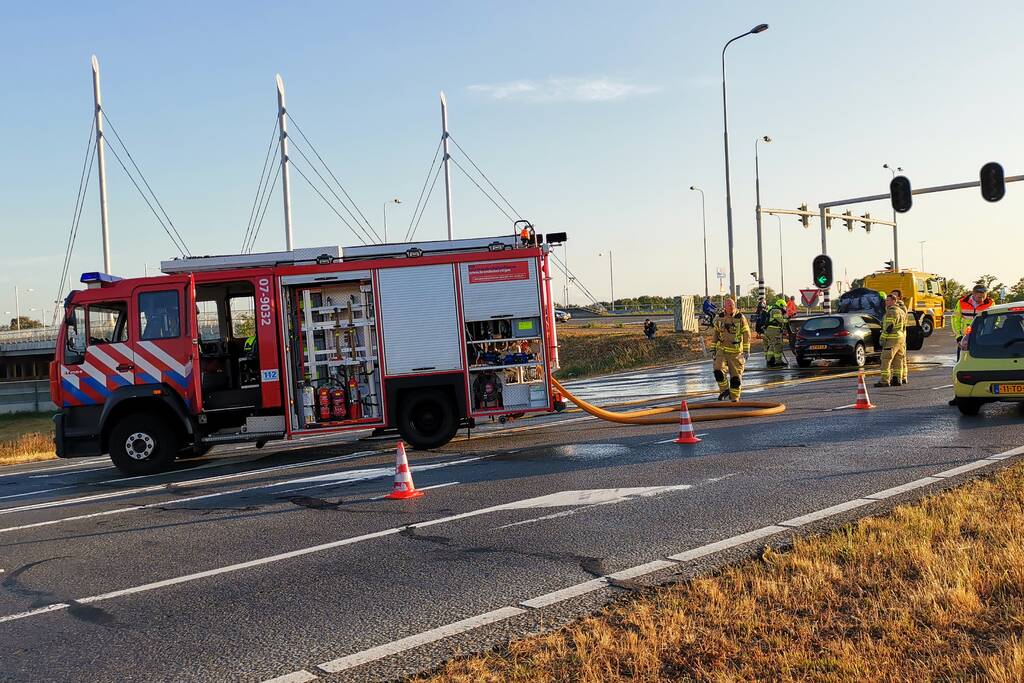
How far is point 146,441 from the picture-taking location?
38.4 ft

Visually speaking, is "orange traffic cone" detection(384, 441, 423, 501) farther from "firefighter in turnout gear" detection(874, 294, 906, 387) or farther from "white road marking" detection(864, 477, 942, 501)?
"firefighter in turnout gear" detection(874, 294, 906, 387)

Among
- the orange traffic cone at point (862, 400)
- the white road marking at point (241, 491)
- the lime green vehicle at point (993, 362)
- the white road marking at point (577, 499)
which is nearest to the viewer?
the white road marking at point (577, 499)

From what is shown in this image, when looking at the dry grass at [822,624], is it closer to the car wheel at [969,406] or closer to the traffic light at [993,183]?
the car wheel at [969,406]

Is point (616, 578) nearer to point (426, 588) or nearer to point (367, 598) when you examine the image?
point (426, 588)

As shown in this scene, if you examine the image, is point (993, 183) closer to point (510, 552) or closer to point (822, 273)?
point (822, 273)

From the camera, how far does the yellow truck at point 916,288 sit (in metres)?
34.5

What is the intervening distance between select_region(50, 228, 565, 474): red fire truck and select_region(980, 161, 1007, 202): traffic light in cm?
1770

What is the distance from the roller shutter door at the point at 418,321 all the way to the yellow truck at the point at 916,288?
86.9ft

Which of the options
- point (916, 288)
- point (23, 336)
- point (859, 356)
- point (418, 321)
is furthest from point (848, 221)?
point (23, 336)

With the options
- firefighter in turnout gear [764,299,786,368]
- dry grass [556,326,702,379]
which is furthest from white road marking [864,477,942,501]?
dry grass [556,326,702,379]

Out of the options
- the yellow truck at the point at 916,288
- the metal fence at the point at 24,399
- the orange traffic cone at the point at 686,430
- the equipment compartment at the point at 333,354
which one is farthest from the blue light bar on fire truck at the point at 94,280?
the metal fence at the point at 24,399

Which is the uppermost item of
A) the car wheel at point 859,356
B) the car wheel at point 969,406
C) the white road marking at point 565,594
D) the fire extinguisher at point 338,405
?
the fire extinguisher at point 338,405

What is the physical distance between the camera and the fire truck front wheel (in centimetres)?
1207

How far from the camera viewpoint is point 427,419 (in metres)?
12.2
